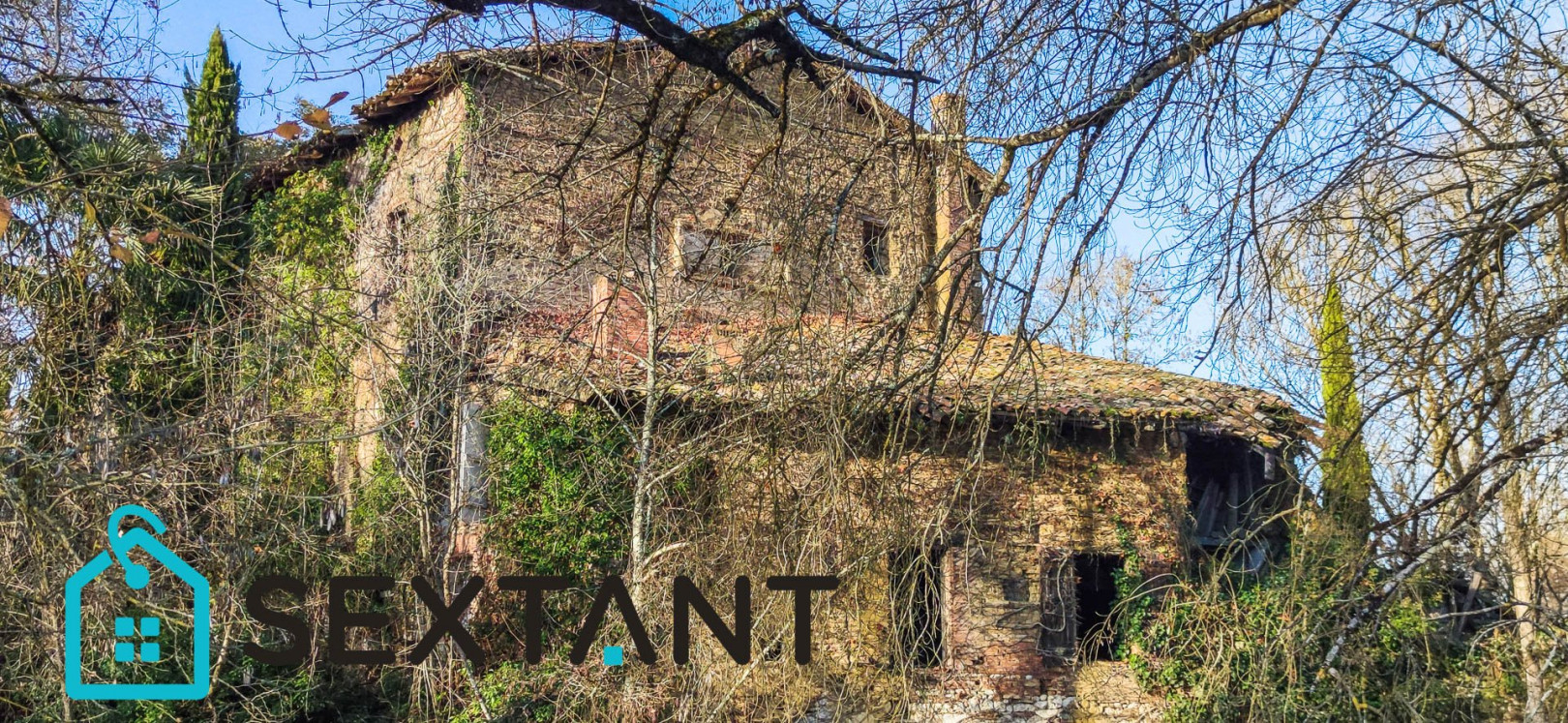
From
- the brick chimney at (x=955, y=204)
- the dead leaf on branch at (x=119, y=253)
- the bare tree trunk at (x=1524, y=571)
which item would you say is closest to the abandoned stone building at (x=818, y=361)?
the brick chimney at (x=955, y=204)

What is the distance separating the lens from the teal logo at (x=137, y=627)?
7.08m

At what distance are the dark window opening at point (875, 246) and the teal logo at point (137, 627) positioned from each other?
15.3 feet

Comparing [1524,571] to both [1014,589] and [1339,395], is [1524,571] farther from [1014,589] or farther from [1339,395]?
[1014,589]

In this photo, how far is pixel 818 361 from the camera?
4.93m

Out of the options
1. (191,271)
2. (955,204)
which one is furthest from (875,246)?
(191,271)

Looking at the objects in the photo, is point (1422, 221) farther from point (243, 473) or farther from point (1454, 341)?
point (243, 473)

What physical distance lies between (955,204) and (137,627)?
707 cm

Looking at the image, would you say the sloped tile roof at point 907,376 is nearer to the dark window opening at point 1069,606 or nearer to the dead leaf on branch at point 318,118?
the dark window opening at point 1069,606

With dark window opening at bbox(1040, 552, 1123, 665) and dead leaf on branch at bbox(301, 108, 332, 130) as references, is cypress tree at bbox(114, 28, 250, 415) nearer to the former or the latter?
dead leaf on branch at bbox(301, 108, 332, 130)

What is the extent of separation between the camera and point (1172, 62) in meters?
4.30

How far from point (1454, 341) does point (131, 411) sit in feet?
24.6

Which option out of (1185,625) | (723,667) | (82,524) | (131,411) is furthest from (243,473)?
(1185,625)

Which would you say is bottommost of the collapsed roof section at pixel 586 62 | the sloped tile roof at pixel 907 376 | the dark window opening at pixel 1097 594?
the dark window opening at pixel 1097 594

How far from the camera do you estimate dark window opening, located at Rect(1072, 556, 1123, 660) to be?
1205 centimetres
